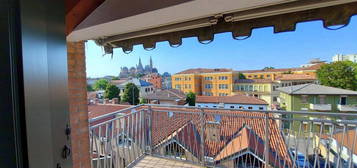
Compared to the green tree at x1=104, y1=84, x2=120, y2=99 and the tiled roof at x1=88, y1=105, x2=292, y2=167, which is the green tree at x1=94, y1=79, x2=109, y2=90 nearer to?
the green tree at x1=104, y1=84, x2=120, y2=99

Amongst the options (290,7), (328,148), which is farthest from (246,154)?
(290,7)

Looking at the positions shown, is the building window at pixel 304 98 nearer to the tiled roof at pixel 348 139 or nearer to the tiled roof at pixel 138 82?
the tiled roof at pixel 348 139

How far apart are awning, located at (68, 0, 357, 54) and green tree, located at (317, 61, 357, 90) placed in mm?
2790

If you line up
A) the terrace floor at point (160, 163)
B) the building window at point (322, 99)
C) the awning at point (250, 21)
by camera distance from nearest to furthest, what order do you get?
the awning at point (250, 21) → the terrace floor at point (160, 163) → the building window at point (322, 99)

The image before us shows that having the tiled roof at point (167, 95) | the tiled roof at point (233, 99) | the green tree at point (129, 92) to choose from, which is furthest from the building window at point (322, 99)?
the green tree at point (129, 92)

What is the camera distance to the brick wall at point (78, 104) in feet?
5.81

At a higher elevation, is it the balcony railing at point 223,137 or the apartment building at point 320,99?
the apartment building at point 320,99

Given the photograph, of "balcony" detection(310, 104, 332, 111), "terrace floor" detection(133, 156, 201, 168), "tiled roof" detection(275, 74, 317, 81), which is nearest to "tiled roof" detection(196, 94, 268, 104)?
"tiled roof" detection(275, 74, 317, 81)

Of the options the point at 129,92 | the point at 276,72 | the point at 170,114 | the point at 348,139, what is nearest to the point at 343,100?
the point at 348,139

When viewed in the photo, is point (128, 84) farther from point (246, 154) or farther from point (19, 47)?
point (19, 47)

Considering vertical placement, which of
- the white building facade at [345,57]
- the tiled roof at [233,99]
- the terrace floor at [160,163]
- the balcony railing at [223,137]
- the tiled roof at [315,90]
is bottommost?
the terrace floor at [160,163]

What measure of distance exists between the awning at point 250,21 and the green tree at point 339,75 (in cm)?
279

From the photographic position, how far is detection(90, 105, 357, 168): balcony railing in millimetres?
2252

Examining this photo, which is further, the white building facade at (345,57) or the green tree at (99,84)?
the green tree at (99,84)
